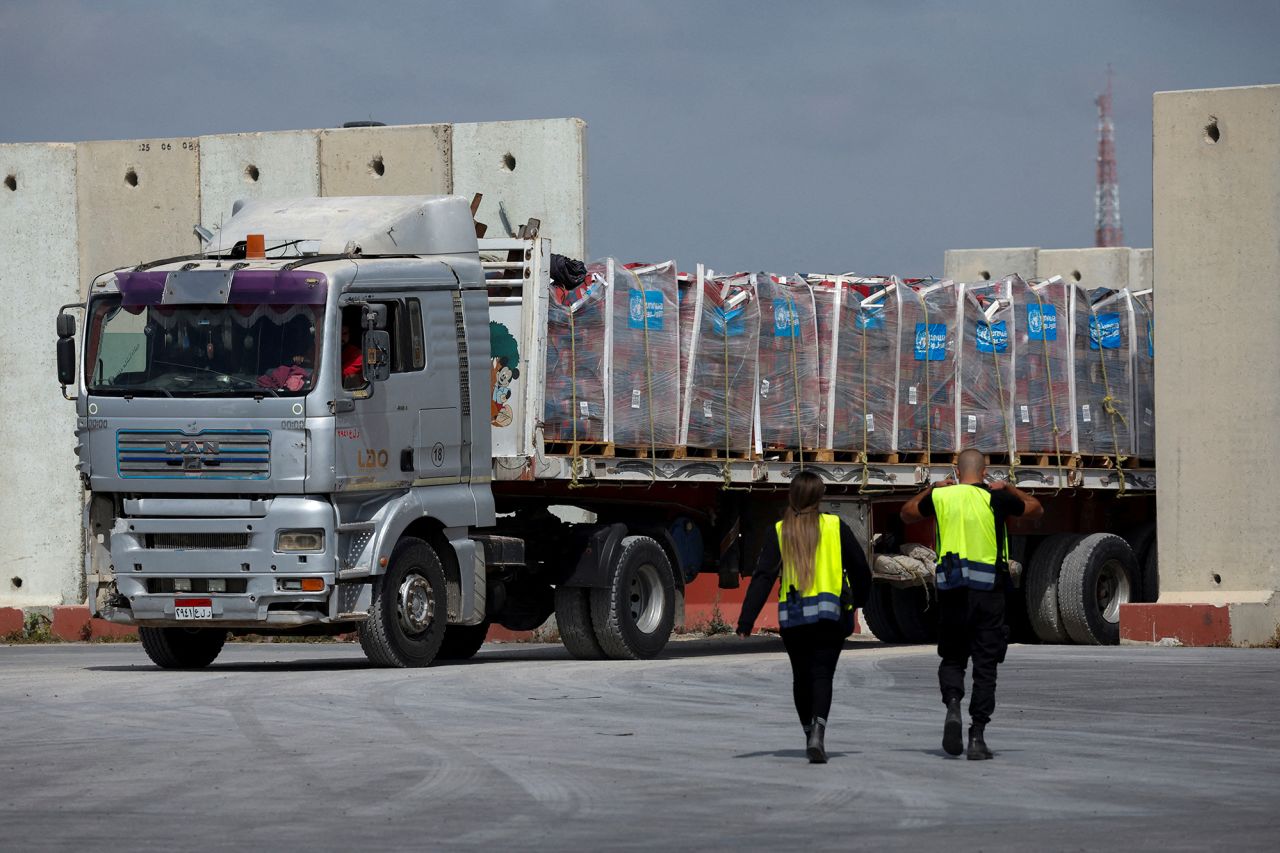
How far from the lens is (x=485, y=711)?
14.0 meters

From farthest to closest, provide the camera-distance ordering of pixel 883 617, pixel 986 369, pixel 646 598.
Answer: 1. pixel 883 617
2. pixel 986 369
3. pixel 646 598

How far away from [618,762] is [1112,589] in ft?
42.2

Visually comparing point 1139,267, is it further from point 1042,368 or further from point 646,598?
point 646,598

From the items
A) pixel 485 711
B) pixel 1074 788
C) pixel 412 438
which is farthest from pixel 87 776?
pixel 412 438

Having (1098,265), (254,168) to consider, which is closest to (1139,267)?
(1098,265)

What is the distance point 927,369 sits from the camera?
2108 cm

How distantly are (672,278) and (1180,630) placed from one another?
6240 millimetres

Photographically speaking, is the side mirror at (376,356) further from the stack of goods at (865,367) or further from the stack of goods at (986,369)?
the stack of goods at (986,369)

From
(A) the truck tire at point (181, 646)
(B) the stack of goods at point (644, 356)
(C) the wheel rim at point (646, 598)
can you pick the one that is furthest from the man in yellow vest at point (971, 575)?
(A) the truck tire at point (181, 646)

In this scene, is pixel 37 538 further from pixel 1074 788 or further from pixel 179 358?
pixel 1074 788

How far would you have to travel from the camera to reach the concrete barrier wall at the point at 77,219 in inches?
1009

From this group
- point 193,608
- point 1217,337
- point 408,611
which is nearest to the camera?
point 193,608

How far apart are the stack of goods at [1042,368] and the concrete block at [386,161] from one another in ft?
22.9

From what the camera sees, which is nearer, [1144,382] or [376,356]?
[376,356]
